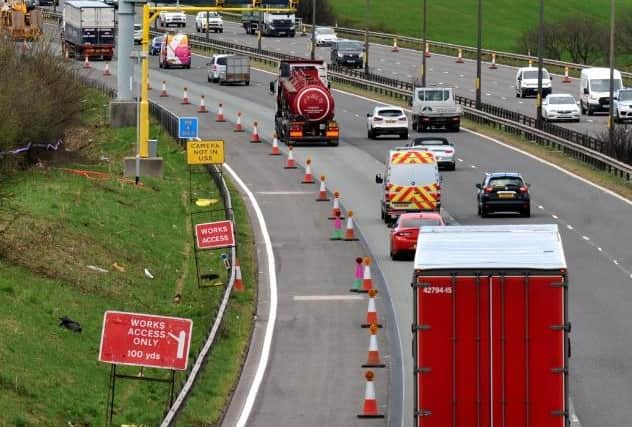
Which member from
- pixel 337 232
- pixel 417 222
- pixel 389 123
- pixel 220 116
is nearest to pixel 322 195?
pixel 337 232

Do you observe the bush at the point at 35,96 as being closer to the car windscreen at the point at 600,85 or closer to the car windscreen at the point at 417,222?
the car windscreen at the point at 417,222

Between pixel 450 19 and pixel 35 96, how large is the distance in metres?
139

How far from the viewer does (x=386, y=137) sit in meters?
74.8

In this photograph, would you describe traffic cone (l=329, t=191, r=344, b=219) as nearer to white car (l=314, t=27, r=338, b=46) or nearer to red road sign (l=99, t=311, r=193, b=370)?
red road sign (l=99, t=311, r=193, b=370)

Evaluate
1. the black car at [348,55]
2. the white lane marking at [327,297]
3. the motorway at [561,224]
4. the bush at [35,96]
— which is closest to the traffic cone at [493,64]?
the black car at [348,55]

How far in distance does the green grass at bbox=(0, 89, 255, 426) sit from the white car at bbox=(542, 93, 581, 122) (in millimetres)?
27423

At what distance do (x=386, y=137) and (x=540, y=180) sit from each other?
15562 millimetres

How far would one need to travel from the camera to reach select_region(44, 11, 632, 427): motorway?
2886 centimetres

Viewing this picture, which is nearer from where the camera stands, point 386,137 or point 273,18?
point 386,137

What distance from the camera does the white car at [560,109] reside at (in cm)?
8231

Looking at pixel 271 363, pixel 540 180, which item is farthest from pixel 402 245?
pixel 540 180

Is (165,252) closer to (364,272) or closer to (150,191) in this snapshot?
(364,272)

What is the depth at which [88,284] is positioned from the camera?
35312 millimetres

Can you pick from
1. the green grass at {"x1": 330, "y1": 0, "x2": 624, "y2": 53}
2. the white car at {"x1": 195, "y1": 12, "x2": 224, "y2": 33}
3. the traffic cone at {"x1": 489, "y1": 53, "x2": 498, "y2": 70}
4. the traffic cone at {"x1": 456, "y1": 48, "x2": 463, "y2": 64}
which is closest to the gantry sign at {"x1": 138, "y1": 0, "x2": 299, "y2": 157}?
the traffic cone at {"x1": 489, "y1": 53, "x2": 498, "y2": 70}
